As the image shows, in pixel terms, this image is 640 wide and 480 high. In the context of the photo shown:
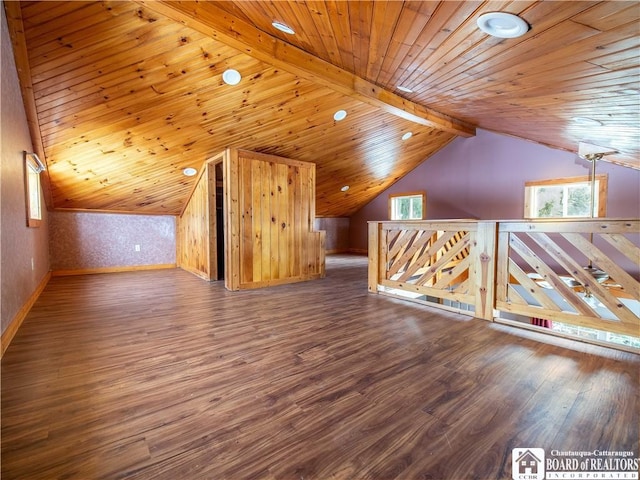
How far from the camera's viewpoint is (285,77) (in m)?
3.21

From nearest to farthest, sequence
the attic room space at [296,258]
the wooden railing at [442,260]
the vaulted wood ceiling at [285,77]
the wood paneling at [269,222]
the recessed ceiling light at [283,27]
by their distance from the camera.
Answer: the attic room space at [296,258] < the vaulted wood ceiling at [285,77] < the recessed ceiling light at [283,27] < the wooden railing at [442,260] < the wood paneling at [269,222]

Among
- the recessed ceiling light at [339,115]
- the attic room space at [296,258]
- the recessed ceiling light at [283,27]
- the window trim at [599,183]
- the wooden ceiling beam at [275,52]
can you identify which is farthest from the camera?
the window trim at [599,183]

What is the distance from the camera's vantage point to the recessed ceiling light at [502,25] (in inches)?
67.4

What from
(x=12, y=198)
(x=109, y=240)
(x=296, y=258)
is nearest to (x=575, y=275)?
(x=296, y=258)

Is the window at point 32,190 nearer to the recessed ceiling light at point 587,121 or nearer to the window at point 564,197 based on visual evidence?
the recessed ceiling light at point 587,121

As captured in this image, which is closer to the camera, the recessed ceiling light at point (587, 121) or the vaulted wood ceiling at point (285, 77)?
the vaulted wood ceiling at point (285, 77)

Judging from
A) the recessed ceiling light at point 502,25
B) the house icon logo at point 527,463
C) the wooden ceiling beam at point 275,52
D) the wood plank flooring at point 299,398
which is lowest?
the house icon logo at point 527,463

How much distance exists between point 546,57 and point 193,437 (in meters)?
3.10

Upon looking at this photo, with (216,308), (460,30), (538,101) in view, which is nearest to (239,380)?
(216,308)

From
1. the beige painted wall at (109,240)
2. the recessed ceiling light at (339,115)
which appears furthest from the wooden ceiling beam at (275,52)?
the beige painted wall at (109,240)

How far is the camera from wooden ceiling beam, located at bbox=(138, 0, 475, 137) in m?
2.32

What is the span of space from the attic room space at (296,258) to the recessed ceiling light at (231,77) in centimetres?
2

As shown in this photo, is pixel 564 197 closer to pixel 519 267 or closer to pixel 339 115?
pixel 519 267

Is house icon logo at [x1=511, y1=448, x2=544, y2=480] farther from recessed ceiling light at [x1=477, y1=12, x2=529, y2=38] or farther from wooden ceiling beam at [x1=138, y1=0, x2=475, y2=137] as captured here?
wooden ceiling beam at [x1=138, y1=0, x2=475, y2=137]
